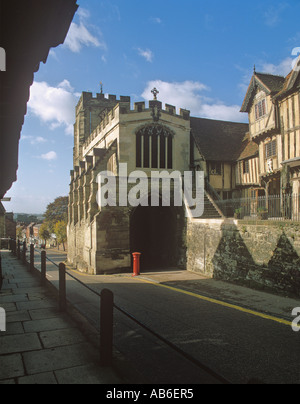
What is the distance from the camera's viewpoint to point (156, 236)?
21.5 metres

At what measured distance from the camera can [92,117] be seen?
119 ft

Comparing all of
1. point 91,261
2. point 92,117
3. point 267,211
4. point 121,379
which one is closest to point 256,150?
point 267,211

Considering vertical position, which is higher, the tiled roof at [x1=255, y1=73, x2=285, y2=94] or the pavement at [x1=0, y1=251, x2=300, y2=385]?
the tiled roof at [x1=255, y1=73, x2=285, y2=94]

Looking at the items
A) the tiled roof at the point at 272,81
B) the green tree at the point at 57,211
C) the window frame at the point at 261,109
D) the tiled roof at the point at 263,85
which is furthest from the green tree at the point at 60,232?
the tiled roof at the point at 272,81

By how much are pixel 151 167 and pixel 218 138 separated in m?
7.10

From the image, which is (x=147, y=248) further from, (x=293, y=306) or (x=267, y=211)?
(x=293, y=306)

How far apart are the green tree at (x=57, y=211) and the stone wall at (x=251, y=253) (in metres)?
48.0

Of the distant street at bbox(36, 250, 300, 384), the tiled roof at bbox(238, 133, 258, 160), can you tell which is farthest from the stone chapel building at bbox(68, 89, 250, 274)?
the distant street at bbox(36, 250, 300, 384)

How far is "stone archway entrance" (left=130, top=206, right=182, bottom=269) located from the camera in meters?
18.7

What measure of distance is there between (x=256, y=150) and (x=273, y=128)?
11.2 feet

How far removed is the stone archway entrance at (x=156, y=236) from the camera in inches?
738

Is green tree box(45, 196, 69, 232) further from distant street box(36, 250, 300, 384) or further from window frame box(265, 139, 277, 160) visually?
distant street box(36, 250, 300, 384)

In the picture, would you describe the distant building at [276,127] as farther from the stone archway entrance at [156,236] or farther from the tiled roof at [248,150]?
the stone archway entrance at [156,236]

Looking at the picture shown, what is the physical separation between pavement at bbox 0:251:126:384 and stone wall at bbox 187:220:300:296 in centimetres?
676
